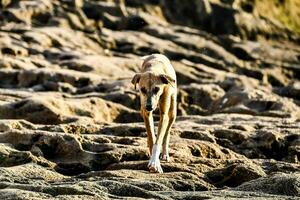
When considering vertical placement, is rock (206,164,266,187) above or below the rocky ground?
above

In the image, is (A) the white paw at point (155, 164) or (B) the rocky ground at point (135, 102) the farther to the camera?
(A) the white paw at point (155, 164)

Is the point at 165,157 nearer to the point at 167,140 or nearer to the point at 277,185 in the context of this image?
the point at 167,140

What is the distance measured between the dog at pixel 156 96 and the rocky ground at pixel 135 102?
1.94ft

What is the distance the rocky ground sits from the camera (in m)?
18.1

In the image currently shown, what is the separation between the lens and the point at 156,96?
2117 centimetres

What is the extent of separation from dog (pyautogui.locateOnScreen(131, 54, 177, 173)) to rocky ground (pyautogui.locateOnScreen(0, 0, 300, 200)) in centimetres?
59

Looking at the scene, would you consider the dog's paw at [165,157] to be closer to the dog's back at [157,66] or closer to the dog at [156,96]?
the dog at [156,96]

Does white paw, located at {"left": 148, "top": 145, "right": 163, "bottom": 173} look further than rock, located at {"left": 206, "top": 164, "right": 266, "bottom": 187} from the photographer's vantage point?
Yes

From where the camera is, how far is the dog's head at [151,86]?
2098 centimetres

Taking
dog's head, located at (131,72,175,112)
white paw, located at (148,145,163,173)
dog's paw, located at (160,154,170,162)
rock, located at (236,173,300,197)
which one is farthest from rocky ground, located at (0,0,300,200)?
dog's head, located at (131,72,175,112)

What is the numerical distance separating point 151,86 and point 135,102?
20.2 meters

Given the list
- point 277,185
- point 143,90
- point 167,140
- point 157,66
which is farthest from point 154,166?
point 157,66

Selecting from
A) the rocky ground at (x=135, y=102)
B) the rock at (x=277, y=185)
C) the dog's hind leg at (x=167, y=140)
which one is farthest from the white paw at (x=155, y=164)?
the rock at (x=277, y=185)

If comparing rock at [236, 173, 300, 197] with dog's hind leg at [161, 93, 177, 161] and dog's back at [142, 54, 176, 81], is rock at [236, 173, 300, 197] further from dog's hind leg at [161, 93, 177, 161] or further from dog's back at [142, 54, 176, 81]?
dog's back at [142, 54, 176, 81]
